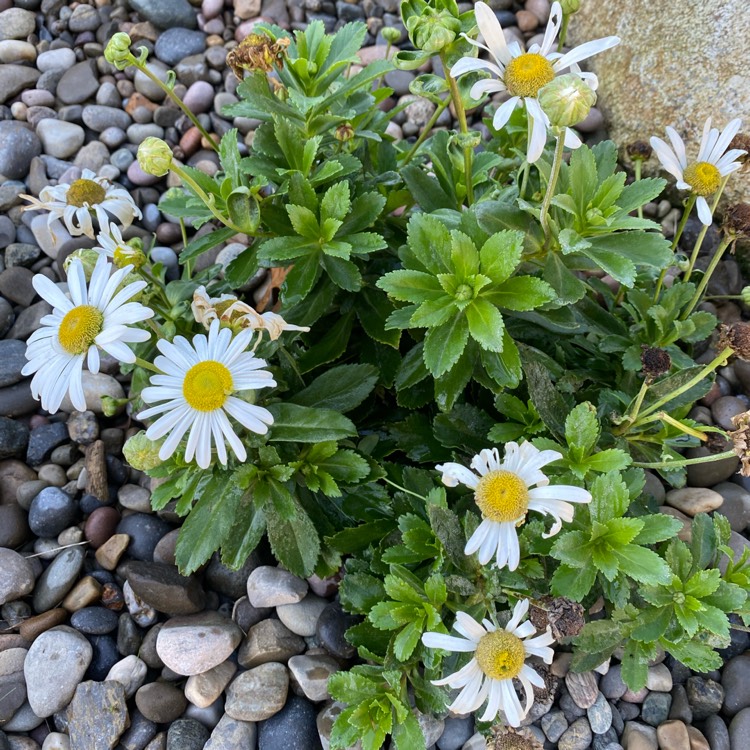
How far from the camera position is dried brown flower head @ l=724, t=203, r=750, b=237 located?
1845mm

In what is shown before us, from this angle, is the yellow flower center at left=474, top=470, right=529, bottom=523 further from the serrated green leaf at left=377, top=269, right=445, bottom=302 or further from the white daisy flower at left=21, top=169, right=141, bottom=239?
the white daisy flower at left=21, top=169, right=141, bottom=239

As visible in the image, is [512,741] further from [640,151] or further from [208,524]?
[640,151]

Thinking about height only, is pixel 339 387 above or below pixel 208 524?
above

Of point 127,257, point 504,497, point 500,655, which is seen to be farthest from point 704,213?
point 127,257

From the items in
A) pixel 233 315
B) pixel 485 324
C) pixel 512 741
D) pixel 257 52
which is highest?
pixel 257 52

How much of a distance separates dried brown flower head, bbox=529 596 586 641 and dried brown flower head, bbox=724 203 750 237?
1.06m

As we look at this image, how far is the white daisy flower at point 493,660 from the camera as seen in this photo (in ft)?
4.70

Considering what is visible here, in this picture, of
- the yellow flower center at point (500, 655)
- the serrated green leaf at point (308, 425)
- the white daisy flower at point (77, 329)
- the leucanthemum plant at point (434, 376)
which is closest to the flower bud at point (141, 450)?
the leucanthemum plant at point (434, 376)

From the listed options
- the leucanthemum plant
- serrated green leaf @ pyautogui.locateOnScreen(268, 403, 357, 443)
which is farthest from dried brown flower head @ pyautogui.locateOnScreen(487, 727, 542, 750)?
serrated green leaf @ pyautogui.locateOnScreen(268, 403, 357, 443)

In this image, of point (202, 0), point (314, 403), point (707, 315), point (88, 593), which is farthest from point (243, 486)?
point (202, 0)

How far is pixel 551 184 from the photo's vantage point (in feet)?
4.71

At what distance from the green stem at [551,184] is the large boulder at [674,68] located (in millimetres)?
1166

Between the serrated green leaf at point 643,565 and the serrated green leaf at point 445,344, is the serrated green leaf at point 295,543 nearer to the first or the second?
the serrated green leaf at point 445,344

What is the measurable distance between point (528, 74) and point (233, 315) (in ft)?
2.60
